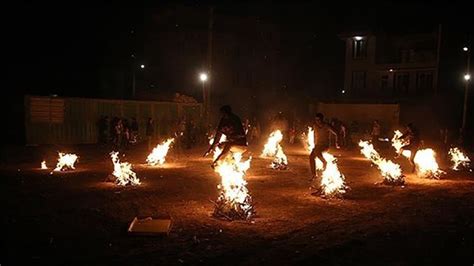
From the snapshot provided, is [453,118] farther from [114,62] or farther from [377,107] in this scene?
[114,62]

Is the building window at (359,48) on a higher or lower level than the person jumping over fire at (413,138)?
higher

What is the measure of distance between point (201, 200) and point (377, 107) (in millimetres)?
27582

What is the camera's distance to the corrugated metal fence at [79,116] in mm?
23005

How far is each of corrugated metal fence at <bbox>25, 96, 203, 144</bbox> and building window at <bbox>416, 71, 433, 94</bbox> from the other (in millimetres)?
26299

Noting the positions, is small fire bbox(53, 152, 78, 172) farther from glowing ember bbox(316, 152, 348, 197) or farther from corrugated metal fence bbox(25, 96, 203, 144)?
glowing ember bbox(316, 152, 348, 197)

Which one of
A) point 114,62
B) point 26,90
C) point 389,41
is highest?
point 389,41

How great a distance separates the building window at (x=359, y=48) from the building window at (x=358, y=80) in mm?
1653

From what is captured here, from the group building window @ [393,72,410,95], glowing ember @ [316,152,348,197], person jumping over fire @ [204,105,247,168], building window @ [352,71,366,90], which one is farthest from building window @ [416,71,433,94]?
person jumping over fire @ [204,105,247,168]

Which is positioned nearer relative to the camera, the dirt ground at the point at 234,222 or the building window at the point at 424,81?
the dirt ground at the point at 234,222

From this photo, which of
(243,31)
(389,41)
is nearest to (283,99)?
(243,31)

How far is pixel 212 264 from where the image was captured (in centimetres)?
646

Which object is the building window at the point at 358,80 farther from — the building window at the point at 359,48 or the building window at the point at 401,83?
the building window at the point at 401,83

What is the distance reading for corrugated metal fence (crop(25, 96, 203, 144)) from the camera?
75.5 feet

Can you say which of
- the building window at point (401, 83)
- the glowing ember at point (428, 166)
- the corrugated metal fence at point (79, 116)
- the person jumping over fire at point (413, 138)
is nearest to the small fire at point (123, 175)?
the glowing ember at point (428, 166)
